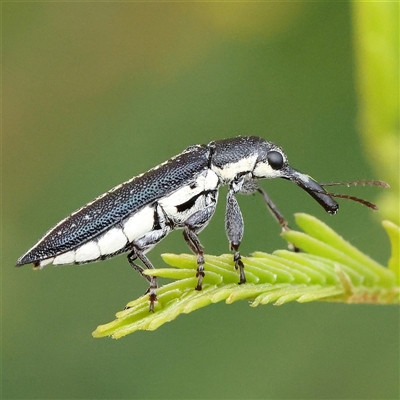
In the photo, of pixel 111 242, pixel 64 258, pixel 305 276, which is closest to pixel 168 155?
pixel 111 242

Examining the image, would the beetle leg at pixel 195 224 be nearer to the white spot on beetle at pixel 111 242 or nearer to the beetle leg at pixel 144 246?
the beetle leg at pixel 144 246

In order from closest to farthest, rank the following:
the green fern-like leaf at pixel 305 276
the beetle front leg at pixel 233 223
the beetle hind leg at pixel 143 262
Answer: the green fern-like leaf at pixel 305 276 → the beetle hind leg at pixel 143 262 → the beetle front leg at pixel 233 223

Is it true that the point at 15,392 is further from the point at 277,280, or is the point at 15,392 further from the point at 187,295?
the point at 277,280

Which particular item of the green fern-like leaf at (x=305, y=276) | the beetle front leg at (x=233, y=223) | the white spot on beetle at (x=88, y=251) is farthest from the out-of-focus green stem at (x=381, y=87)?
the white spot on beetle at (x=88, y=251)

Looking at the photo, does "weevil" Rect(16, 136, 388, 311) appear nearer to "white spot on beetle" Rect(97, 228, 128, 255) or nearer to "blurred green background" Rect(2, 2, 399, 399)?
"white spot on beetle" Rect(97, 228, 128, 255)

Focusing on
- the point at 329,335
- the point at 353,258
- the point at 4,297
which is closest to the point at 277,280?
the point at 353,258

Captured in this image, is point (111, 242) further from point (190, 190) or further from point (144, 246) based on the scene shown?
point (190, 190)

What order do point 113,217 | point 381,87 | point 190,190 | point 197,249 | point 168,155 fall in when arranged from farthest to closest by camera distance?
point 168,155 < point 190,190 < point 113,217 < point 197,249 < point 381,87
